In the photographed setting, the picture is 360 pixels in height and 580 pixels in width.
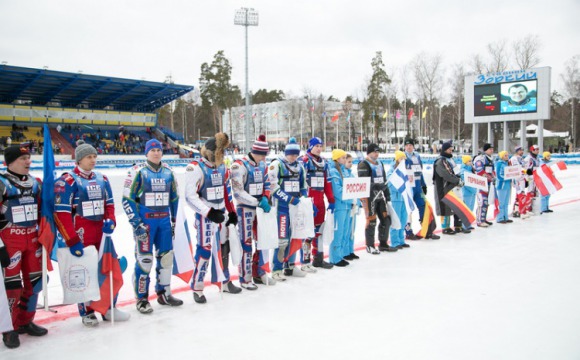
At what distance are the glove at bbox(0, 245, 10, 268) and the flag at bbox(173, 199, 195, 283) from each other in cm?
165

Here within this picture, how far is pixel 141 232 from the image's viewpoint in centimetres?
476

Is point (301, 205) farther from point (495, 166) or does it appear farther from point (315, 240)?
point (495, 166)

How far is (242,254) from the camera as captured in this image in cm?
575

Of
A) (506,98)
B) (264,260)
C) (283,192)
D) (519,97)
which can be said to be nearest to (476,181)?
(283,192)

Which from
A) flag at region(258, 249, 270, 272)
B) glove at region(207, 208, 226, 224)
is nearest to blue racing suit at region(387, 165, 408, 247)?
flag at region(258, 249, 270, 272)

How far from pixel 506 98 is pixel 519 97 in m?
0.85

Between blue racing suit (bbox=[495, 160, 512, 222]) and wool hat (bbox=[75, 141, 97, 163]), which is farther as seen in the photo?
blue racing suit (bbox=[495, 160, 512, 222])

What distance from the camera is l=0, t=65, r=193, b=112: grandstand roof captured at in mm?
35875

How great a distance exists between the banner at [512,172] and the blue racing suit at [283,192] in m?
6.83

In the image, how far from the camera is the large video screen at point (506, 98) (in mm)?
31266

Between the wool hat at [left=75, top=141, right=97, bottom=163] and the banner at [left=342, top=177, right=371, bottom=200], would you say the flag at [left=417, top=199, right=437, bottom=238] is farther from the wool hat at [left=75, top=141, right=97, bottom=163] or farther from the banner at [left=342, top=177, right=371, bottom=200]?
the wool hat at [left=75, top=141, right=97, bottom=163]

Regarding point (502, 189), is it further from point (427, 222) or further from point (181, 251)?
point (181, 251)

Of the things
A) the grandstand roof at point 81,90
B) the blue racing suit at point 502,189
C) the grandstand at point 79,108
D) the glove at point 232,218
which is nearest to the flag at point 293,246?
the glove at point 232,218

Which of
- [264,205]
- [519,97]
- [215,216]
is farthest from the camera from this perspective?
[519,97]
